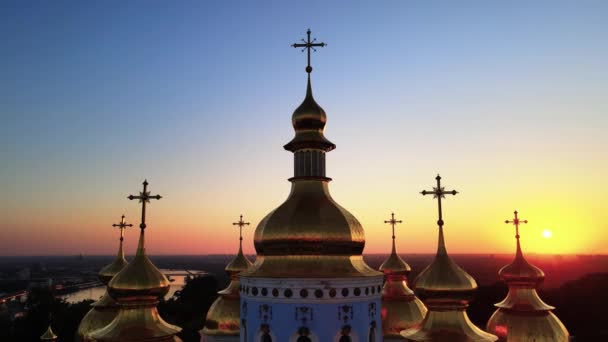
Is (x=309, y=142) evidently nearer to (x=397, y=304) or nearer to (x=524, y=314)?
(x=397, y=304)

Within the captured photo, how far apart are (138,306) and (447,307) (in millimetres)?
9467

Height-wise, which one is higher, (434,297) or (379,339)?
(434,297)

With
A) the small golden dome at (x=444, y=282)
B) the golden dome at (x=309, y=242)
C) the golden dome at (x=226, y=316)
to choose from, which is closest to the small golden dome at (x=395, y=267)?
the small golden dome at (x=444, y=282)

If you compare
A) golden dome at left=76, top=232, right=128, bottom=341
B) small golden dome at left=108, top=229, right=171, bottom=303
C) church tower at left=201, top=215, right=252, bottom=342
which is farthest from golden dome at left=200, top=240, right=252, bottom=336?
small golden dome at left=108, top=229, right=171, bottom=303

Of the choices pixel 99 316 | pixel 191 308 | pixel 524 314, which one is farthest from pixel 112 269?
pixel 191 308

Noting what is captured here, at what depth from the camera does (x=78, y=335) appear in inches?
763

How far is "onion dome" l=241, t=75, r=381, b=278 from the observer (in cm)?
1328

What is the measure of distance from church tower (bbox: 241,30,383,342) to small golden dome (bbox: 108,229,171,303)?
3043 mm

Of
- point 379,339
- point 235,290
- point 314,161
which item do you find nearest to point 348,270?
point 379,339

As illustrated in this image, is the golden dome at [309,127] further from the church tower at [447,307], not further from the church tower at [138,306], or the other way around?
the church tower at [138,306]

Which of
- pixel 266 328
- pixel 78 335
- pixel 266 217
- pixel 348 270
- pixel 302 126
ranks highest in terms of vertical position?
pixel 302 126

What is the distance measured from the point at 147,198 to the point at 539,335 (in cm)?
1494

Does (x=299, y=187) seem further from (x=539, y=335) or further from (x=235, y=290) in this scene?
(x=539, y=335)

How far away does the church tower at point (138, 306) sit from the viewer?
553 inches
